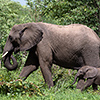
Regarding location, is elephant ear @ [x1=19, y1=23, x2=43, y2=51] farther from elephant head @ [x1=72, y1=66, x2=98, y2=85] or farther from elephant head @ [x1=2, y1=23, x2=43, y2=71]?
elephant head @ [x1=72, y1=66, x2=98, y2=85]

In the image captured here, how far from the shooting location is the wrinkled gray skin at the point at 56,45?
6699 millimetres

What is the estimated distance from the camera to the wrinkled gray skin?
670 cm

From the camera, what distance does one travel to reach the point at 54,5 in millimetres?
12617

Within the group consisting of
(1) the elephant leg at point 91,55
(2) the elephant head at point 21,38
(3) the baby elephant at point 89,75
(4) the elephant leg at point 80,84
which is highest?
(2) the elephant head at point 21,38

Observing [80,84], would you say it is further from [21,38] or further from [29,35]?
[21,38]

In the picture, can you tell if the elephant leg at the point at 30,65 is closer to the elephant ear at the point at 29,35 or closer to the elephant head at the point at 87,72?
the elephant ear at the point at 29,35

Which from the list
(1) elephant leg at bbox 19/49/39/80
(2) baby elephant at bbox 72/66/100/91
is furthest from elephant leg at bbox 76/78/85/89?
A: (1) elephant leg at bbox 19/49/39/80

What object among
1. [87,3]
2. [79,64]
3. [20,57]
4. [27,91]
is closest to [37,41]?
[79,64]

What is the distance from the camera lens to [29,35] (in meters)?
7.07

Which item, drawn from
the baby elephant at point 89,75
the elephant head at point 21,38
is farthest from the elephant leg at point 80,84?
the elephant head at point 21,38

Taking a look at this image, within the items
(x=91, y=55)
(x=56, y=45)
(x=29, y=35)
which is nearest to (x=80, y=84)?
(x=91, y=55)

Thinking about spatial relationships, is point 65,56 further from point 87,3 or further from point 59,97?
point 87,3

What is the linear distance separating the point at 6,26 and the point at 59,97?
25.8 ft

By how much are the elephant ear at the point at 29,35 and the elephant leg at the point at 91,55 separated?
1.32 m
